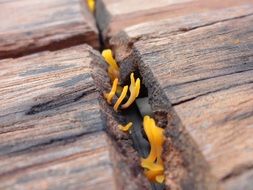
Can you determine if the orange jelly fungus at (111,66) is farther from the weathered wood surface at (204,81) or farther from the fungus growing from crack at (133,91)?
the fungus growing from crack at (133,91)

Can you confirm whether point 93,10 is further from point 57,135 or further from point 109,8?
point 57,135

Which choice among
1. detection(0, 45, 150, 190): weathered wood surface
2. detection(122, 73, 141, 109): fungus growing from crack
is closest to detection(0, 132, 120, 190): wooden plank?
detection(0, 45, 150, 190): weathered wood surface

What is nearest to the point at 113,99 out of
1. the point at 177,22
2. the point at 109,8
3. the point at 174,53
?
the point at 174,53

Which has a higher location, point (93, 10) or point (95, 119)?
point (95, 119)

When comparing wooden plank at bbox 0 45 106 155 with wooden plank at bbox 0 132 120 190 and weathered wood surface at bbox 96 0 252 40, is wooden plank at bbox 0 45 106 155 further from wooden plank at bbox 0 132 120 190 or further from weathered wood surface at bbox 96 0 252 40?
weathered wood surface at bbox 96 0 252 40

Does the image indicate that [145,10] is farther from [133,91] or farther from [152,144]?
[152,144]

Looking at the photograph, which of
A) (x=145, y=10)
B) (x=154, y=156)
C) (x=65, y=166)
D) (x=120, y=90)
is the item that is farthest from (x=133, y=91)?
(x=145, y=10)
